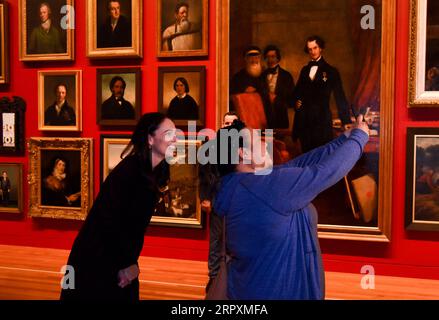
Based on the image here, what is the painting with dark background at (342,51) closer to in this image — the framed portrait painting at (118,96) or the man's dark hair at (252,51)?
the man's dark hair at (252,51)

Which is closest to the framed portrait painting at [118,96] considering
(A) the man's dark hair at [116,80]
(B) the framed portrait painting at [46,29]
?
(A) the man's dark hair at [116,80]

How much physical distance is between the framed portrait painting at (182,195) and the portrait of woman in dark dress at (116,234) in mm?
3311

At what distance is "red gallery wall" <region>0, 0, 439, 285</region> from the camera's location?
5.75 m

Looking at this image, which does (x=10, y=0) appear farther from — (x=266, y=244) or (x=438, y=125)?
(x=266, y=244)

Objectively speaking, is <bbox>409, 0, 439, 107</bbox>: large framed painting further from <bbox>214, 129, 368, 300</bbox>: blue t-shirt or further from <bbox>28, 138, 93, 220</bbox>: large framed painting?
<bbox>28, 138, 93, 220</bbox>: large framed painting

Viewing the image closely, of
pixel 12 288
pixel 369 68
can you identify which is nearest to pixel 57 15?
pixel 12 288

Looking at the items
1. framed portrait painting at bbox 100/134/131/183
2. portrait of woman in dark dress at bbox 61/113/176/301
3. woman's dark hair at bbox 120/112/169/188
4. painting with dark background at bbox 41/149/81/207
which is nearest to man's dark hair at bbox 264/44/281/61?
Result: framed portrait painting at bbox 100/134/131/183

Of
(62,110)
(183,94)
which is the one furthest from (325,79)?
(62,110)

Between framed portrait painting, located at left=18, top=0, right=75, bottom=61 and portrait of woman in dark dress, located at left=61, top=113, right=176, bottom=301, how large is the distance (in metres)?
4.43

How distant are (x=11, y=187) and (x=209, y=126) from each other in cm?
320

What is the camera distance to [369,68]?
5816mm
